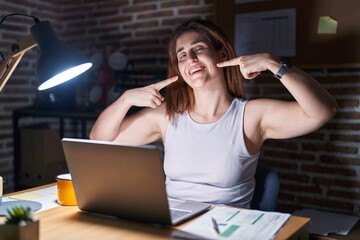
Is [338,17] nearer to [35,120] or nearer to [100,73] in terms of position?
[100,73]

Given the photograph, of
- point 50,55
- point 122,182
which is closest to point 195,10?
point 50,55

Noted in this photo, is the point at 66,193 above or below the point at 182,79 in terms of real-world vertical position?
below

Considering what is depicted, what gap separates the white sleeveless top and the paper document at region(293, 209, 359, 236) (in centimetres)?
58

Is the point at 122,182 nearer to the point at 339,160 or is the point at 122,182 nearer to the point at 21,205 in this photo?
the point at 21,205

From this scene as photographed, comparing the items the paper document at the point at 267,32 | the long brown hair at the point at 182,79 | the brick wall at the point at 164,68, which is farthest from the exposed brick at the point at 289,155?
the long brown hair at the point at 182,79

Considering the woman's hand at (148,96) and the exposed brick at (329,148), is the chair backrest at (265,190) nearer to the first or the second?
the woman's hand at (148,96)

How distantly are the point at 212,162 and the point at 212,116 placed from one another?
9.1 inches

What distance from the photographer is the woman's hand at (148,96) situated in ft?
5.40

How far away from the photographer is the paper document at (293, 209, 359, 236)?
199cm

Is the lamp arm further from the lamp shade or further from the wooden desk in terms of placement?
the wooden desk

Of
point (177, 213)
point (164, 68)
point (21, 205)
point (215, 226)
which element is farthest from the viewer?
point (164, 68)

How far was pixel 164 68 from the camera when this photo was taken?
2977 mm

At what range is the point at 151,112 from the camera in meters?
1.88

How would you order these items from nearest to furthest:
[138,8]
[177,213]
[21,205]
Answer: [177,213] < [21,205] < [138,8]
